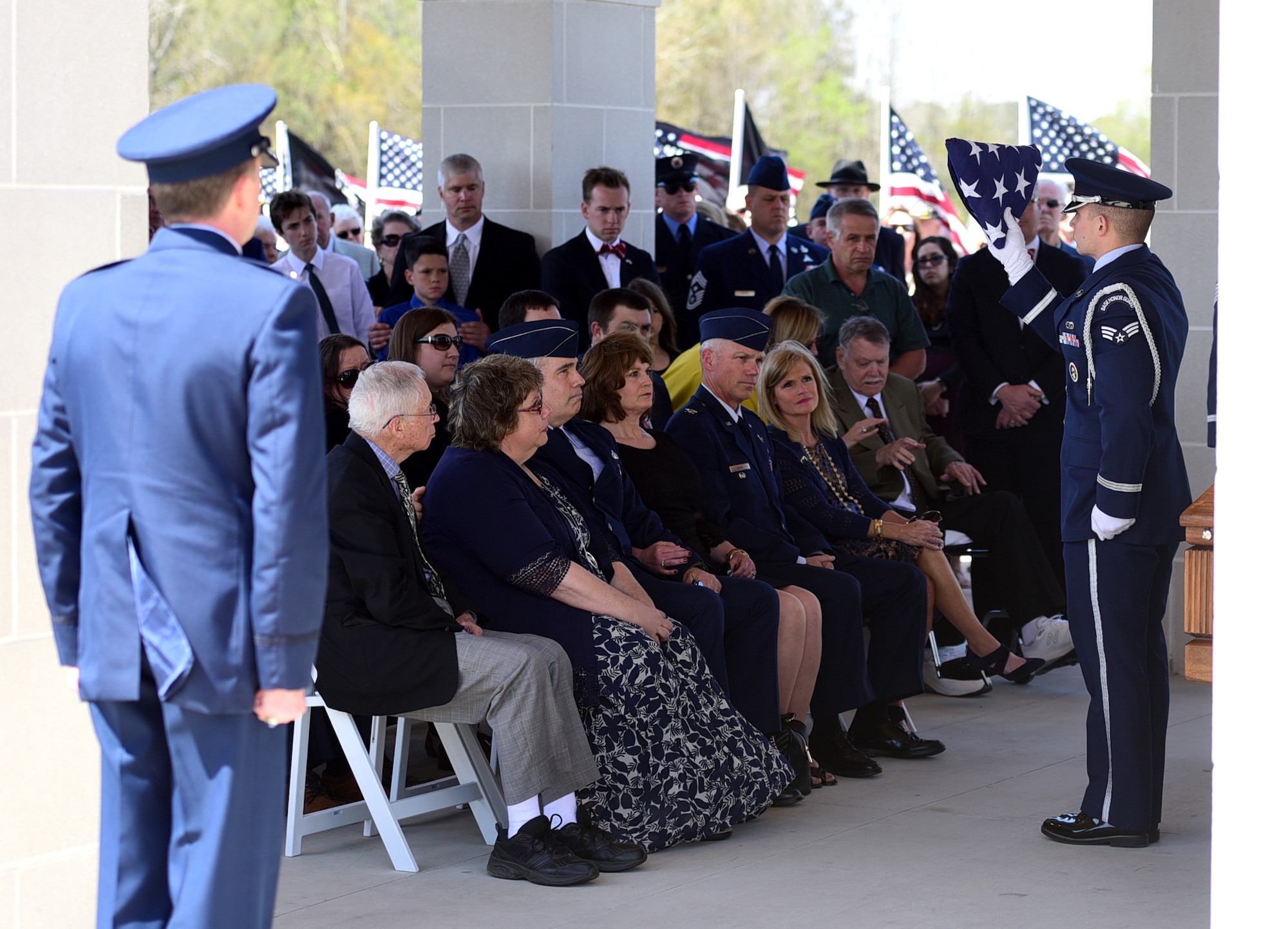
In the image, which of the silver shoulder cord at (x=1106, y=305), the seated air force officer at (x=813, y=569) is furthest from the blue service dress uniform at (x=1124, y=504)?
the seated air force officer at (x=813, y=569)

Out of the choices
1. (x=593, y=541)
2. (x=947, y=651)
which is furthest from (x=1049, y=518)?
(x=593, y=541)

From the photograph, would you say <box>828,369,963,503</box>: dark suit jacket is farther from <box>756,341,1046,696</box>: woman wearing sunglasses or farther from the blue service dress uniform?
the blue service dress uniform

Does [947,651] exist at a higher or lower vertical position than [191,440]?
lower

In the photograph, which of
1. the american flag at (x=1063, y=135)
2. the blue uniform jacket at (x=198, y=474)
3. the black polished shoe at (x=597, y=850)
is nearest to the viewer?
the blue uniform jacket at (x=198, y=474)

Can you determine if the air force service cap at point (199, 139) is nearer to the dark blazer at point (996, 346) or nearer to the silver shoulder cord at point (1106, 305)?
the silver shoulder cord at point (1106, 305)

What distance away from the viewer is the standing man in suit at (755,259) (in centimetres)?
748

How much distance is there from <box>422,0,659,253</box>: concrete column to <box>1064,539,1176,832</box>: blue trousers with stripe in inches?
140

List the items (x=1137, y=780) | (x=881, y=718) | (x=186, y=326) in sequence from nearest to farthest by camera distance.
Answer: (x=186, y=326) → (x=1137, y=780) → (x=881, y=718)

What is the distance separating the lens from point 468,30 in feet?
25.1

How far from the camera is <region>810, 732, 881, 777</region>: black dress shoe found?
17.8 feet

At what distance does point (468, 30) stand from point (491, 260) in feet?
3.66

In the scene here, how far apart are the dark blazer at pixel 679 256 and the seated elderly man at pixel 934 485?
4.28 feet

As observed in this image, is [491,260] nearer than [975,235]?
Yes

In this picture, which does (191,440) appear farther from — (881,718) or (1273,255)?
(881,718)
